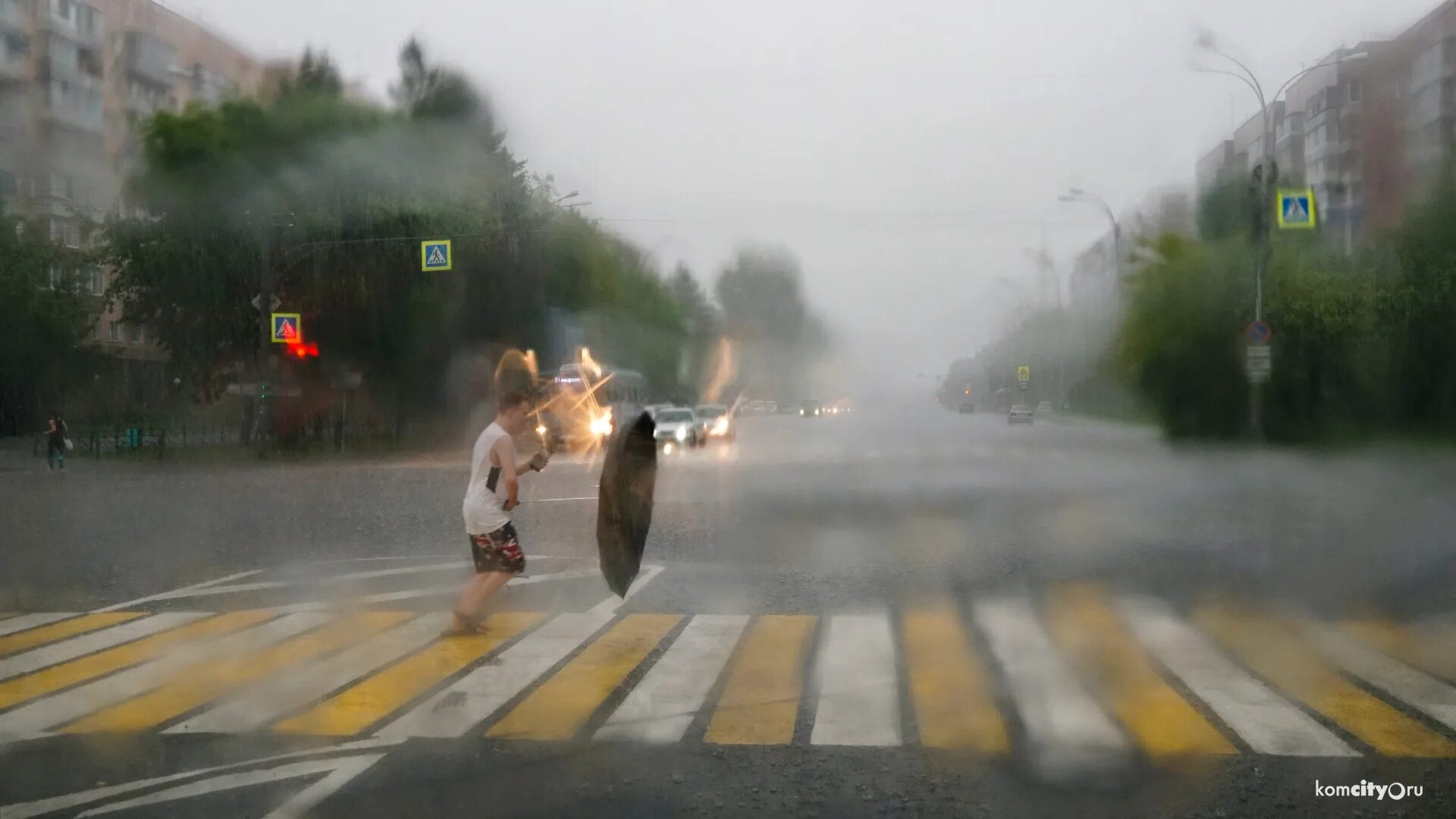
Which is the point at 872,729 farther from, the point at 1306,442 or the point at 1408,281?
the point at 1306,442

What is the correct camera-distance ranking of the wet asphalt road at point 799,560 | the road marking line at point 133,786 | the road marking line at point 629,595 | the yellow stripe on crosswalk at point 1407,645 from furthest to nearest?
1. the road marking line at point 629,595
2. the yellow stripe on crosswalk at point 1407,645
3. the wet asphalt road at point 799,560
4. the road marking line at point 133,786

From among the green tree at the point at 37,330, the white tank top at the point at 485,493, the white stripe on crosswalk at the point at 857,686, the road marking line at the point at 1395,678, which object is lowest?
the road marking line at the point at 1395,678

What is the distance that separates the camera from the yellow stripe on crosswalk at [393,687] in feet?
19.4

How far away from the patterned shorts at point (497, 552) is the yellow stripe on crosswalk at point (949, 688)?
97.9 inches

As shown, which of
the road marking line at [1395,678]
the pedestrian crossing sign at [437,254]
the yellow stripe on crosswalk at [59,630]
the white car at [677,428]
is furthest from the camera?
the white car at [677,428]

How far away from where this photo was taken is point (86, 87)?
8.94 meters

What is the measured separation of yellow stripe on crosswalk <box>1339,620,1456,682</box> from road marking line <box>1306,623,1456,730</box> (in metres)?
0.10

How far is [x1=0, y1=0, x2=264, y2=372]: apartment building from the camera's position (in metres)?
8.38

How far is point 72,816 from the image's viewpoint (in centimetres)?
458

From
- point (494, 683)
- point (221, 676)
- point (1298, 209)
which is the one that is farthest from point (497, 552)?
point (1298, 209)

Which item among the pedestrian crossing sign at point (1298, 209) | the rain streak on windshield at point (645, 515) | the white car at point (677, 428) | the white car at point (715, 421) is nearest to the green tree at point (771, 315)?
the rain streak on windshield at point (645, 515)

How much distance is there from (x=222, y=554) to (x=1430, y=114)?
13.6m

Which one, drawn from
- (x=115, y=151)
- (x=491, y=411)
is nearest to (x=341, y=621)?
(x=115, y=151)

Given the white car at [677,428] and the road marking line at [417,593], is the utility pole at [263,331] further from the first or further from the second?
the road marking line at [417,593]
